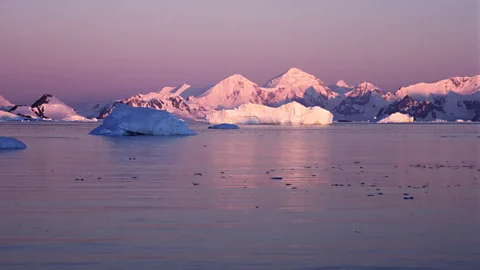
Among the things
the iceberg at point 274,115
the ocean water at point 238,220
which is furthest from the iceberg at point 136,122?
the iceberg at point 274,115

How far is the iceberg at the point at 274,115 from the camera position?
503 ft

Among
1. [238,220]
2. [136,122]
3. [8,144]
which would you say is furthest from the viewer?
[136,122]

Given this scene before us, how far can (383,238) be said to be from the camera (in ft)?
38.2

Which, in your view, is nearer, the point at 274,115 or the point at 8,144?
the point at 8,144

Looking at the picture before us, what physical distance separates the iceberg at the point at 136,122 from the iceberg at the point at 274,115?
3354 inches

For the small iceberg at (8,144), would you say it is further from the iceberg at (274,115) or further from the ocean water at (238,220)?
the iceberg at (274,115)

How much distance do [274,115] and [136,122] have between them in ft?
324

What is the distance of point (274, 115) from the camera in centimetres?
16125

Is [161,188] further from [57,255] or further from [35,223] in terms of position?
[57,255]

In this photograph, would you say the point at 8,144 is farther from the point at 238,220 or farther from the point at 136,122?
the point at 238,220

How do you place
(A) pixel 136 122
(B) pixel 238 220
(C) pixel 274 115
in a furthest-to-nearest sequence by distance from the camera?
1. (C) pixel 274 115
2. (A) pixel 136 122
3. (B) pixel 238 220

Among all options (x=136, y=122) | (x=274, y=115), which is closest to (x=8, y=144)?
(x=136, y=122)

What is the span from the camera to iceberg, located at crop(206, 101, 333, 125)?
153m

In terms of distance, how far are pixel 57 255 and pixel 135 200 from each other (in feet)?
19.3
